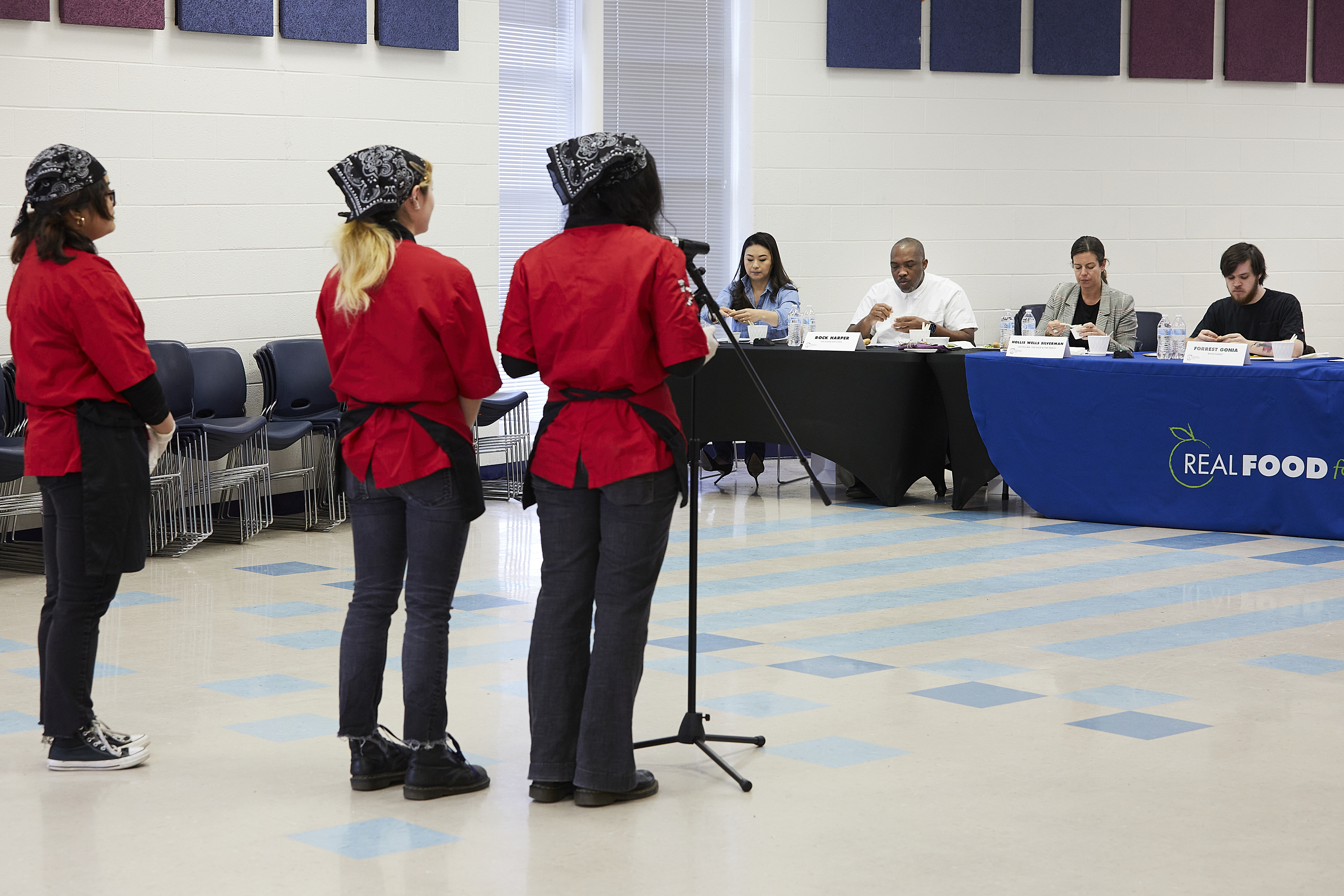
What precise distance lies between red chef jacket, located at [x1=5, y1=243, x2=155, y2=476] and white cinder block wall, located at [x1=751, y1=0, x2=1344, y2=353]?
616 centimetres

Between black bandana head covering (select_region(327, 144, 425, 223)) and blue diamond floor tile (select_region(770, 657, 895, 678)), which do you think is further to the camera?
blue diamond floor tile (select_region(770, 657, 895, 678))

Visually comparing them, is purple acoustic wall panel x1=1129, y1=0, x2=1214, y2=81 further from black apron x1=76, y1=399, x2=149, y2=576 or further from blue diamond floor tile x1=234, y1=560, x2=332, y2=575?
black apron x1=76, y1=399, x2=149, y2=576

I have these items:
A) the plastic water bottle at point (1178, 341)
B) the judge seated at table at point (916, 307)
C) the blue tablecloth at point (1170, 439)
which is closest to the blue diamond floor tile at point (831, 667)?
the blue tablecloth at point (1170, 439)

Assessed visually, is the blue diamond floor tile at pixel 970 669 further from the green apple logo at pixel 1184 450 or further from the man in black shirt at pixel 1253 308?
the man in black shirt at pixel 1253 308

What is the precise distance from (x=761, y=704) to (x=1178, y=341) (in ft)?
11.3

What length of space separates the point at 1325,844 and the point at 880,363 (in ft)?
14.5

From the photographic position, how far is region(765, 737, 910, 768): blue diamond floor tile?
3.46 meters

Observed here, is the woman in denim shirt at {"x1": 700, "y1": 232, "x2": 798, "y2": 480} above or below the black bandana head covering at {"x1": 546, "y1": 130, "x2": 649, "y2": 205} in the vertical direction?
below

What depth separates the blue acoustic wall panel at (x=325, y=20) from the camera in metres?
7.30

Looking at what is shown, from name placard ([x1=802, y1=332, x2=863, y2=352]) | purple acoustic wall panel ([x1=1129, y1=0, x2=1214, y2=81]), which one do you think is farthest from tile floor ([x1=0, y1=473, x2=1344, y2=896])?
purple acoustic wall panel ([x1=1129, y1=0, x2=1214, y2=81])

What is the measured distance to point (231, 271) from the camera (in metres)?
7.22

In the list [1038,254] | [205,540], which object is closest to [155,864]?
[205,540]

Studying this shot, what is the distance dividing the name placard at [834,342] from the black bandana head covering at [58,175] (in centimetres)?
443

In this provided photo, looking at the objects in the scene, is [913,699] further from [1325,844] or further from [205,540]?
[205,540]
